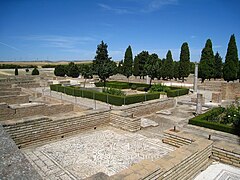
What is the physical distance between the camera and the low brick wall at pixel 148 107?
11664mm

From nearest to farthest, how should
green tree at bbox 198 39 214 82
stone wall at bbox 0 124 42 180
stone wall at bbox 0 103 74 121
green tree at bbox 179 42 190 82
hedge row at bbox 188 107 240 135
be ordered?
stone wall at bbox 0 124 42 180
hedge row at bbox 188 107 240 135
stone wall at bbox 0 103 74 121
green tree at bbox 198 39 214 82
green tree at bbox 179 42 190 82

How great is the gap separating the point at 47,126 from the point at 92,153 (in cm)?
217

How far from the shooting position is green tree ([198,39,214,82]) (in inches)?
1325

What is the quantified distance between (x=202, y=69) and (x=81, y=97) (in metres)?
23.4

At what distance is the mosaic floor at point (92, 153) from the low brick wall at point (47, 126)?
42cm

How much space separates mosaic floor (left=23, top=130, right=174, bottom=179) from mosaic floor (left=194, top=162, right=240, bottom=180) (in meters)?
1.43

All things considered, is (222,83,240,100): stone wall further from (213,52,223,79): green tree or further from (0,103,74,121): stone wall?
(213,52,223,79): green tree

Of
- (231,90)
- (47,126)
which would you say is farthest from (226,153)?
(231,90)

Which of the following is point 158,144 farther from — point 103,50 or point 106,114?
point 103,50

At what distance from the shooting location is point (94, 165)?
579 cm

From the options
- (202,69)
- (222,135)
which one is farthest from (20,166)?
(202,69)

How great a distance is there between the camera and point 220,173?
5680mm

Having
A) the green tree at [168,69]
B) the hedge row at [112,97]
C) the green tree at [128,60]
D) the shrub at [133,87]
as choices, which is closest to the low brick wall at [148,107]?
the hedge row at [112,97]

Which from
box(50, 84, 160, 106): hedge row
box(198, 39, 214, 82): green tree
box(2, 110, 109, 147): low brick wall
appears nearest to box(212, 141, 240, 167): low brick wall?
box(2, 110, 109, 147): low brick wall
